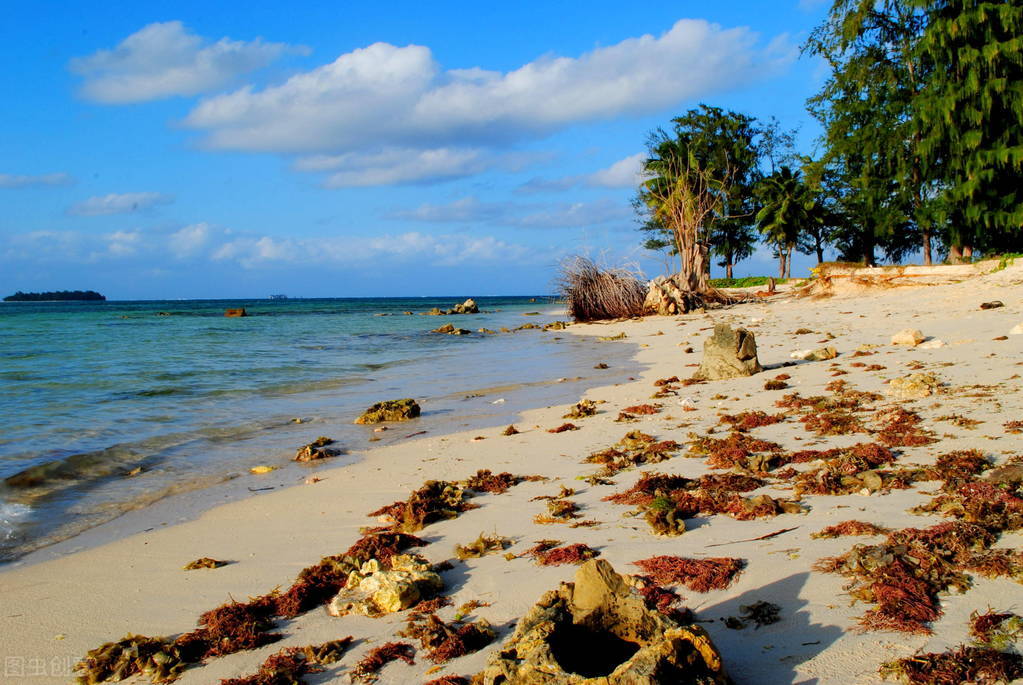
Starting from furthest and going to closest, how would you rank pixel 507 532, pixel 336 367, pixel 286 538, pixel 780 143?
pixel 780 143 → pixel 336 367 → pixel 286 538 → pixel 507 532

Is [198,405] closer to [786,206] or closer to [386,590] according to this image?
[386,590]

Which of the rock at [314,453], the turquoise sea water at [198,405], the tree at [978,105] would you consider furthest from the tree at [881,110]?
the rock at [314,453]

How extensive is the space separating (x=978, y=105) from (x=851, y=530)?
26125mm

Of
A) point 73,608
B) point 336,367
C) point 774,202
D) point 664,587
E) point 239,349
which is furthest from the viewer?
point 774,202

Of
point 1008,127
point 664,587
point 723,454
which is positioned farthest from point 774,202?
point 664,587

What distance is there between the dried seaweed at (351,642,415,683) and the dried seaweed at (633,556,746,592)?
4.30 ft

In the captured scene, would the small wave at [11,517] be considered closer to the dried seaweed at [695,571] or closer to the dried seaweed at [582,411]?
the dried seaweed at [695,571]

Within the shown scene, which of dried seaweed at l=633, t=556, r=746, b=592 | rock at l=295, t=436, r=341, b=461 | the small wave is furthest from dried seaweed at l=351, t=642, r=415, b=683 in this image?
rock at l=295, t=436, r=341, b=461

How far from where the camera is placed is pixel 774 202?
39.7 m

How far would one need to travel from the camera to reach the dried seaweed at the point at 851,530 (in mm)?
3764

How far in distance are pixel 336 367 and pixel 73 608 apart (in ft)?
43.0

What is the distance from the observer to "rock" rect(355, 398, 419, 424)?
9430 millimetres

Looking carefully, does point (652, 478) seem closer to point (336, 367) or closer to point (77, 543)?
point (77, 543)

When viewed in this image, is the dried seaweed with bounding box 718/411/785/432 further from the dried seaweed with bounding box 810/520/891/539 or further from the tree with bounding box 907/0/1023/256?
the tree with bounding box 907/0/1023/256
